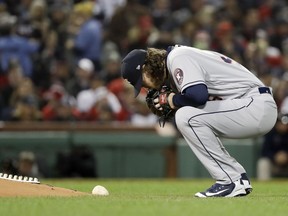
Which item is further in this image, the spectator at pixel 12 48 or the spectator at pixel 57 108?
the spectator at pixel 12 48

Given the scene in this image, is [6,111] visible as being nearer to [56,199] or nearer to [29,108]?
[29,108]

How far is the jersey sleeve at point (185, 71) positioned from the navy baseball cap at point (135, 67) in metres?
0.27

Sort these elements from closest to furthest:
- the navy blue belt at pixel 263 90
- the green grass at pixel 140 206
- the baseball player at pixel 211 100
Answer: the green grass at pixel 140 206 < the baseball player at pixel 211 100 < the navy blue belt at pixel 263 90

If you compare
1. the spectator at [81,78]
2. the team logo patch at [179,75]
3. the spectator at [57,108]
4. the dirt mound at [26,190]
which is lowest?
the spectator at [57,108]

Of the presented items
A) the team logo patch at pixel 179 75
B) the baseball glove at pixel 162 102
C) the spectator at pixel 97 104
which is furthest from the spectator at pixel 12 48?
the team logo patch at pixel 179 75

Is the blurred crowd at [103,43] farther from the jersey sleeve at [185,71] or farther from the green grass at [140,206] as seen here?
the green grass at [140,206]

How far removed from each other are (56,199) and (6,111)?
9.12m

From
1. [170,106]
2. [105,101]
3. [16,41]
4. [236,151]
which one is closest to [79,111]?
[105,101]

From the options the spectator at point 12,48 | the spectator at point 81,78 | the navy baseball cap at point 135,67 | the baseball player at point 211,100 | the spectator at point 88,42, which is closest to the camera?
the baseball player at point 211,100

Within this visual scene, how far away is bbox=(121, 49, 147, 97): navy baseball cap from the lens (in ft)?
28.0

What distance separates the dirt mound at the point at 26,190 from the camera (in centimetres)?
877

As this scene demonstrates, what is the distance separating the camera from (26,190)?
8.88m

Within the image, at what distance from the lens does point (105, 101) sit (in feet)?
54.6

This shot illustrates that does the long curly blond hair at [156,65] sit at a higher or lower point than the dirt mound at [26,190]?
higher
